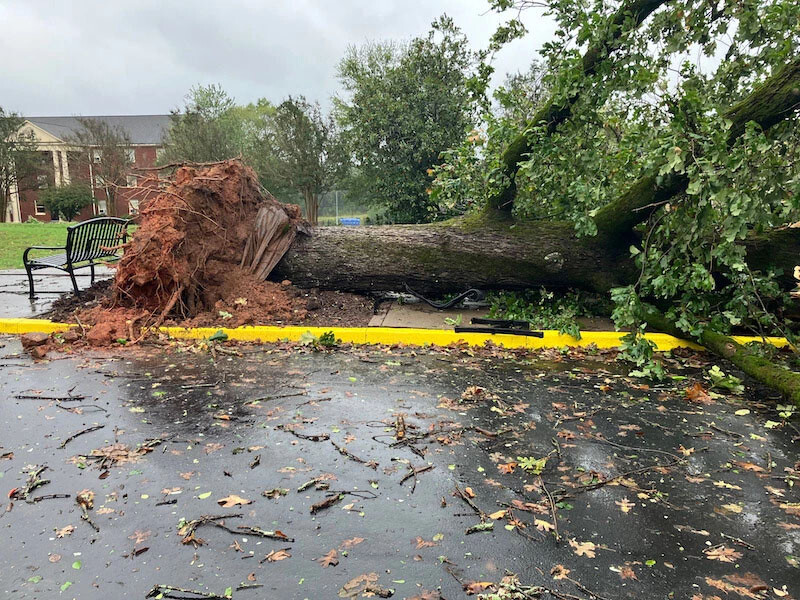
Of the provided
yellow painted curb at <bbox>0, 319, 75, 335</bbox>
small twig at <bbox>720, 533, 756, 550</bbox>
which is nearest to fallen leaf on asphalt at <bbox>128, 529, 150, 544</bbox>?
small twig at <bbox>720, 533, 756, 550</bbox>

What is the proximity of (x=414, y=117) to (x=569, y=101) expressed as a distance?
27.1 feet

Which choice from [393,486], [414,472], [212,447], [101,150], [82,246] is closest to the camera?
[393,486]

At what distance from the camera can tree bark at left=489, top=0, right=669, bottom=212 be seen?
19.2 ft

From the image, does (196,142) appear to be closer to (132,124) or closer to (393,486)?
(393,486)

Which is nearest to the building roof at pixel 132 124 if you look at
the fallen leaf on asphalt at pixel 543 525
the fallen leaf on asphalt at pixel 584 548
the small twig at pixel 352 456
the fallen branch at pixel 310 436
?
the fallen branch at pixel 310 436

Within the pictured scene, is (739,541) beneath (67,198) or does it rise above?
beneath

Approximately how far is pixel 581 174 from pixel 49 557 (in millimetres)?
6066

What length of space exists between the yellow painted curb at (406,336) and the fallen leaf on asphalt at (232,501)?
331 centimetres

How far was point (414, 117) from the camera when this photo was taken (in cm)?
1405

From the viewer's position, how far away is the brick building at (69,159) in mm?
35509

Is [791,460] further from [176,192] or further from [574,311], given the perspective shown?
[176,192]

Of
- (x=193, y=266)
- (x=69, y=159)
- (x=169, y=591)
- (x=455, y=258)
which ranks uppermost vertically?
(x=69, y=159)

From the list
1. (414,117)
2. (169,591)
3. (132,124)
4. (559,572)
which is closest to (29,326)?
(169,591)

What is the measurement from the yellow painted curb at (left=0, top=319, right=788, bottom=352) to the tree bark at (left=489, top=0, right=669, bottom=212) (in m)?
1.94
